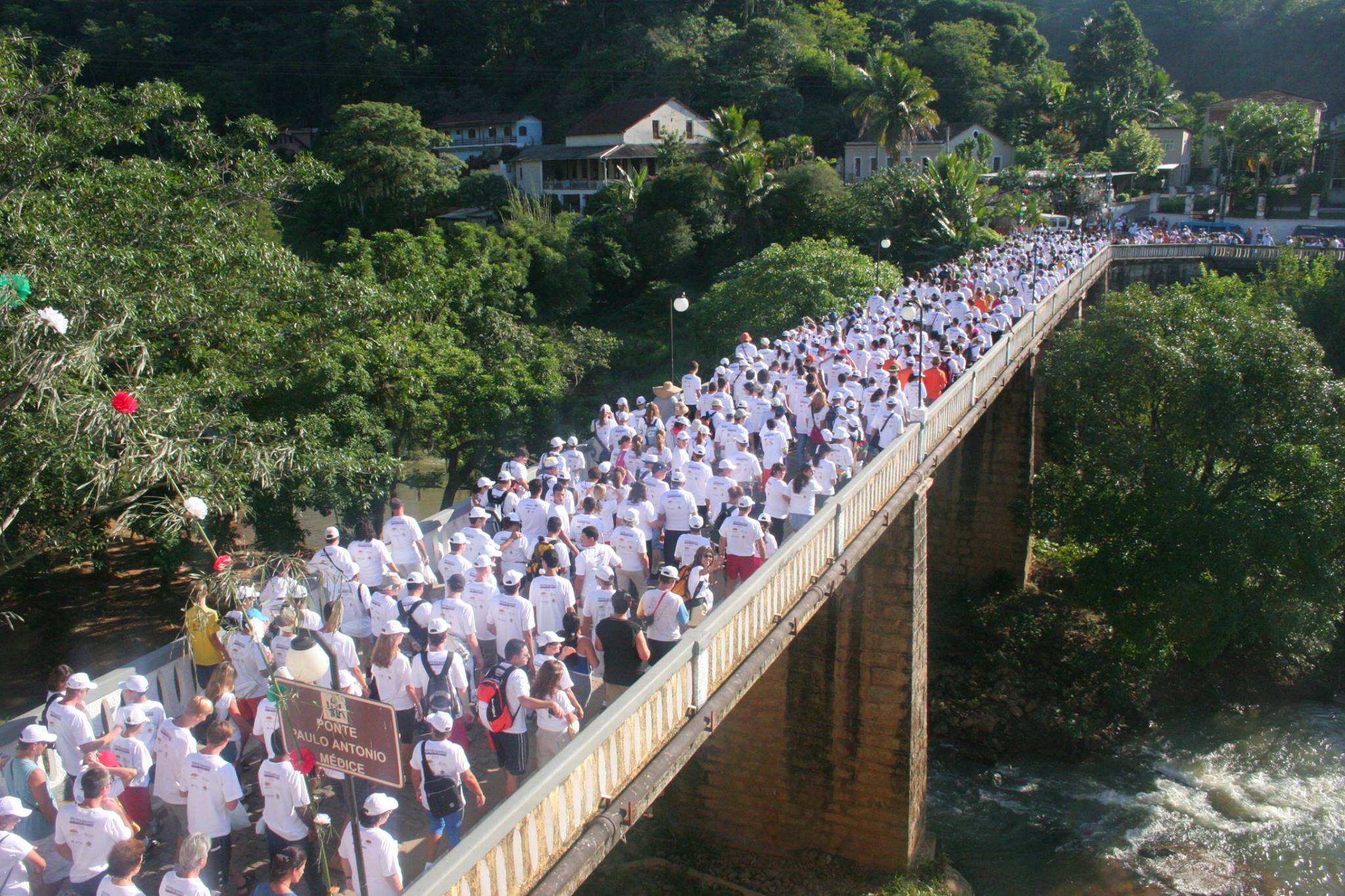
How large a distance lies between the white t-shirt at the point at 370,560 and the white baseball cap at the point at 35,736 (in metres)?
2.82

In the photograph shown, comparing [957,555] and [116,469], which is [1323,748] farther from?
[116,469]

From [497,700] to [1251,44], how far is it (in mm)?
80992

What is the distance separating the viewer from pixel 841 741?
14836mm

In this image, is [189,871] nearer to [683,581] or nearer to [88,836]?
[88,836]

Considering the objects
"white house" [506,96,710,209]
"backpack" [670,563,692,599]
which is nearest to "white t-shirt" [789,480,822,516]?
"backpack" [670,563,692,599]

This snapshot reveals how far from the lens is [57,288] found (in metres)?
10.6

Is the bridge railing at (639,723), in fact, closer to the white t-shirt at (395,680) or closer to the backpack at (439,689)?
the backpack at (439,689)

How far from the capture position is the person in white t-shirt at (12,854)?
5.32 metres

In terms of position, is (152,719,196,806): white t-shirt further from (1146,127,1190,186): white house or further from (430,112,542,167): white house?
(1146,127,1190,186): white house

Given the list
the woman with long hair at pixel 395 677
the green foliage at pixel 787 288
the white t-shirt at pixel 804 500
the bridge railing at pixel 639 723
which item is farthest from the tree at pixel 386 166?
the woman with long hair at pixel 395 677

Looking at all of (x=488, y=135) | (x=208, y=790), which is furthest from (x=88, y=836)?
(x=488, y=135)

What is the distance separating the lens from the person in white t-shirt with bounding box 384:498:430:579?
955cm

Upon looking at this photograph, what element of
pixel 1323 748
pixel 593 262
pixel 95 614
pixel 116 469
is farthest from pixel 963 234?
pixel 116 469

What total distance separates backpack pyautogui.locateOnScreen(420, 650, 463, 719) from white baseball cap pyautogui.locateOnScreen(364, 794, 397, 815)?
3.47 feet
